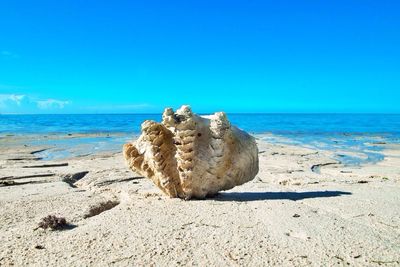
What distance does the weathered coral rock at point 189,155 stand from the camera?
454 cm

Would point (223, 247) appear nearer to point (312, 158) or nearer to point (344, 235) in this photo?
point (344, 235)

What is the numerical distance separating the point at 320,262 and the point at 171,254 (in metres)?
1.04

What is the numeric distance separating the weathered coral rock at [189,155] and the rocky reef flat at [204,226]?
20 cm

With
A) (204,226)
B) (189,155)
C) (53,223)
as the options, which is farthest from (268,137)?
(53,223)

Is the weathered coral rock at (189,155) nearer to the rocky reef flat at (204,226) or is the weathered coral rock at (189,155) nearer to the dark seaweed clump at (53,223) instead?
the rocky reef flat at (204,226)

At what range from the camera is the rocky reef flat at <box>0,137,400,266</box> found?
270cm

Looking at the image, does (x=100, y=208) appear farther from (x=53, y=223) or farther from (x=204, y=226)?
(x=204, y=226)

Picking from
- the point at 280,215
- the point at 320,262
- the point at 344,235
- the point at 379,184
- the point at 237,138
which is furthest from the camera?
the point at 379,184

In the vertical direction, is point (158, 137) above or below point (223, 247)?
above

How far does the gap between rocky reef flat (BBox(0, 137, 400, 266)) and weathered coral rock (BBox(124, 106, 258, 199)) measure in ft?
0.66

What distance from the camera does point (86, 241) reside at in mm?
2994

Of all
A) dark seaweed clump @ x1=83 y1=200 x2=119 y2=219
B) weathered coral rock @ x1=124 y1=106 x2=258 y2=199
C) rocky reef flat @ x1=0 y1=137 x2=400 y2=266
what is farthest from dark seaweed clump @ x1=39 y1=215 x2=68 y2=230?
weathered coral rock @ x1=124 y1=106 x2=258 y2=199

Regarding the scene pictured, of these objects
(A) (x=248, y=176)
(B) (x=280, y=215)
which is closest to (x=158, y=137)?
(A) (x=248, y=176)

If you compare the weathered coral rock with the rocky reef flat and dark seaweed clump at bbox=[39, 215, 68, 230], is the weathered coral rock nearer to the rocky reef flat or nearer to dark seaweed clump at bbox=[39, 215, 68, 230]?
the rocky reef flat
